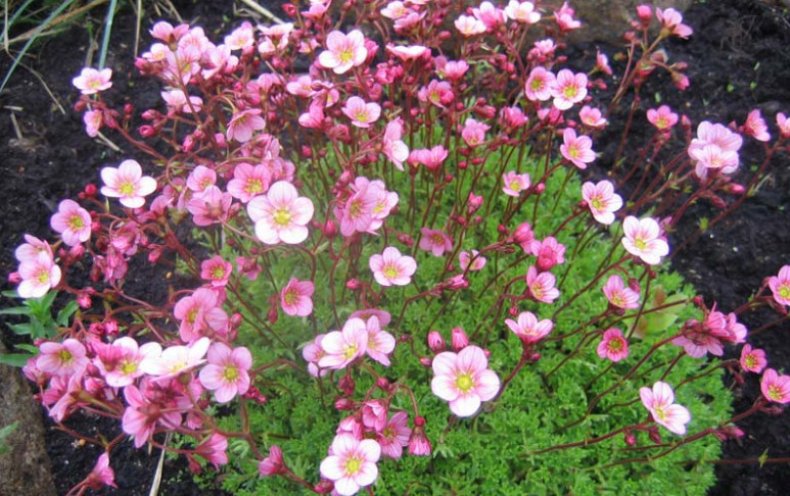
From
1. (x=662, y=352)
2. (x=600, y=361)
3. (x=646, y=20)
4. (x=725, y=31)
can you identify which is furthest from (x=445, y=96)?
(x=725, y=31)

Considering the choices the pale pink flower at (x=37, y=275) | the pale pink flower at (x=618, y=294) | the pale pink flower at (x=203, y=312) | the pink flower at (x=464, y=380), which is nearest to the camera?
the pink flower at (x=464, y=380)

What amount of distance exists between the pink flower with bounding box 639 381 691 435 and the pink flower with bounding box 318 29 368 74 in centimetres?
140

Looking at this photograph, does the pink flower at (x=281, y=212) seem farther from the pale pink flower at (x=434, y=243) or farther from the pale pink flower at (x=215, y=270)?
the pale pink flower at (x=434, y=243)

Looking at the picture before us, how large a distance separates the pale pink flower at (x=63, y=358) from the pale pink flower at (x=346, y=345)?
0.63 meters

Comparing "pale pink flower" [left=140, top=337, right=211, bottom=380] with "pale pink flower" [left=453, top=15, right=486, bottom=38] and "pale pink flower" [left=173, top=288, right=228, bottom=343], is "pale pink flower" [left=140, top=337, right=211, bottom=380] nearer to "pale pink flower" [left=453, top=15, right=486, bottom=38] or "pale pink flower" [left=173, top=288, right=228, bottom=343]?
"pale pink flower" [left=173, top=288, right=228, bottom=343]

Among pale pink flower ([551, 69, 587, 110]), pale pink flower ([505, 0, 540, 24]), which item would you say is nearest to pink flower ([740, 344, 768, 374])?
pale pink flower ([551, 69, 587, 110])

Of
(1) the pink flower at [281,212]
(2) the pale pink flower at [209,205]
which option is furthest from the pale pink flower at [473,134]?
(2) the pale pink flower at [209,205]

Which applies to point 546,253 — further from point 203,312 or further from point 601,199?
point 203,312

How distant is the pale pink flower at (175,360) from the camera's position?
5.10 ft

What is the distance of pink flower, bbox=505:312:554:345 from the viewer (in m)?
1.84

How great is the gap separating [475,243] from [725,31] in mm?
2461

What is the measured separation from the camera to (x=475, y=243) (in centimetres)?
296

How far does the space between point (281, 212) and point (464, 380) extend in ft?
2.29

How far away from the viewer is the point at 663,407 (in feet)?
6.39
